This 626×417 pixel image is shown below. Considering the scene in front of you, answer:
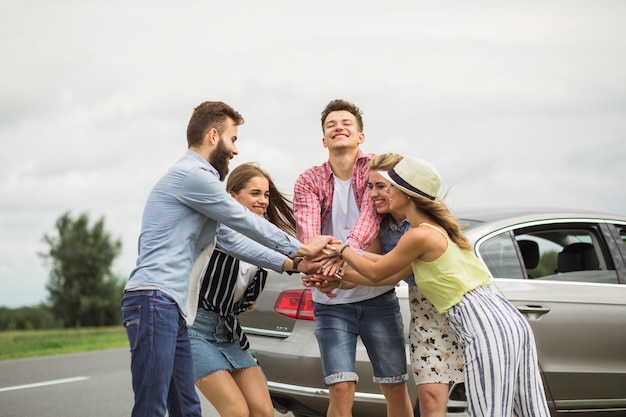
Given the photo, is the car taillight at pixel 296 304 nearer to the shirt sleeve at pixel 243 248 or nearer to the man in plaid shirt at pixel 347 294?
the man in plaid shirt at pixel 347 294

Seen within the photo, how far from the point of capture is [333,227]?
5.03 meters

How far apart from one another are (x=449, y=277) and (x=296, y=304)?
1595mm

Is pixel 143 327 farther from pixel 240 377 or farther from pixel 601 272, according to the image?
pixel 601 272

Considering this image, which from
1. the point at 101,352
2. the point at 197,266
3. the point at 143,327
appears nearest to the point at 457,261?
the point at 197,266

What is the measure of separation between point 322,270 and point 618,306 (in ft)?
8.57

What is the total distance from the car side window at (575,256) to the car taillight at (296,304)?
1.71m

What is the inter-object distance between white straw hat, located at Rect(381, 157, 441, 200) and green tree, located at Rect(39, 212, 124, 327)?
76824mm

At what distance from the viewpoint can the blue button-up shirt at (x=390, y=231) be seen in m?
4.84

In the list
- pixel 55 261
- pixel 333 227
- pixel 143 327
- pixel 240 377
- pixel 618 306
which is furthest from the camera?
pixel 55 261

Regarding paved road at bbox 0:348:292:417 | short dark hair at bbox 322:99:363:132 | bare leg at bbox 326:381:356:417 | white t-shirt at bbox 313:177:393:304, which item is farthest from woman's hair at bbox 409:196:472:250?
paved road at bbox 0:348:292:417

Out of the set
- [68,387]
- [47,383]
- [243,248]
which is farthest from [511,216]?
[47,383]

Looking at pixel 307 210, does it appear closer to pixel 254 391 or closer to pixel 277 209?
pixel 277 209

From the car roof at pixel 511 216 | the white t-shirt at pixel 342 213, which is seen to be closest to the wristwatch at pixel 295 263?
A: the white t-shirt at pixel 342 213

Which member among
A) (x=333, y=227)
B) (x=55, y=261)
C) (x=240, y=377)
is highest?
(x=55, y=261)
